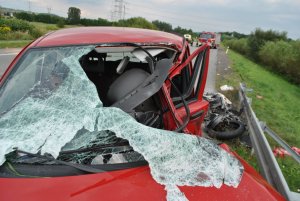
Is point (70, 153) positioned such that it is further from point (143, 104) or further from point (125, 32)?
point (125, 32)

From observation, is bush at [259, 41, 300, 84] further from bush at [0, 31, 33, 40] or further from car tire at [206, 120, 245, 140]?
bush at [0, 31, 33, 40]

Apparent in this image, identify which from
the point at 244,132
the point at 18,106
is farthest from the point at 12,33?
the point at 18,106

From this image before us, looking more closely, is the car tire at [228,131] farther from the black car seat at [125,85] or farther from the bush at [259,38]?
the bush at [259,38]

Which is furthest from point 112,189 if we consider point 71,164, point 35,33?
point 35,33

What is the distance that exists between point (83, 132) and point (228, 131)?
391 cm

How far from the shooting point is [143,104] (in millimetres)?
3029

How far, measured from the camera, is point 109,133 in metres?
2.63

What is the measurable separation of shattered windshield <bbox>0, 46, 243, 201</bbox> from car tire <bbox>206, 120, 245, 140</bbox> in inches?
127

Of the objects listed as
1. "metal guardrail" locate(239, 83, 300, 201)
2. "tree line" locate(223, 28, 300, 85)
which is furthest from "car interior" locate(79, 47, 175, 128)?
"tree line" locate(223, 28, 300, 85)

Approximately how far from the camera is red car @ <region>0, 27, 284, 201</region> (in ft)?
7.09

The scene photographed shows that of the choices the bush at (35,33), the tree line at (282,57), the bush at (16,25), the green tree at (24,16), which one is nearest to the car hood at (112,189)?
the tree line at (282,57)

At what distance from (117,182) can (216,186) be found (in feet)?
2.03

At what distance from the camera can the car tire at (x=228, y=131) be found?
598cm

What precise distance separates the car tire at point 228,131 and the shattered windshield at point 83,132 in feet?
10.6
